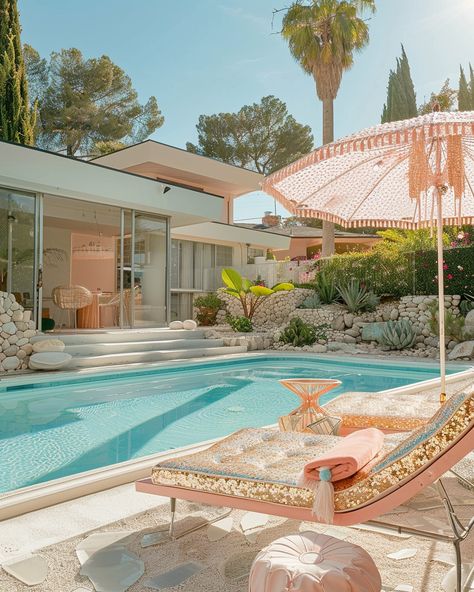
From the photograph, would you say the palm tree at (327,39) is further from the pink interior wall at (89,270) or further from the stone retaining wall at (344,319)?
the pink interior wall at (89,270)

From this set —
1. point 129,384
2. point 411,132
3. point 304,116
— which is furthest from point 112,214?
point 304,116

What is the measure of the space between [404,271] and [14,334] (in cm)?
1161

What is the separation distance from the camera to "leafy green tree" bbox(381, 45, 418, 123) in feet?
107

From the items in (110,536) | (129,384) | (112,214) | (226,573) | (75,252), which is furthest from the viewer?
(75,252)

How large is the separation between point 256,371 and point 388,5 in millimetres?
18879

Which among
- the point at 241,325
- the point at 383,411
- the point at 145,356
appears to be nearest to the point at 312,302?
the point at 241,325

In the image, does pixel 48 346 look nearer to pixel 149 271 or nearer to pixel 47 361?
pixel 47 361

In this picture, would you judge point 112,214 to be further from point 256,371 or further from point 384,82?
point 384,82

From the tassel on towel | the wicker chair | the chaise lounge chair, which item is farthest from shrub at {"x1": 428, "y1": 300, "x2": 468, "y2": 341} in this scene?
the tassel on towel

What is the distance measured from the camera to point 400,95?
3294 cm

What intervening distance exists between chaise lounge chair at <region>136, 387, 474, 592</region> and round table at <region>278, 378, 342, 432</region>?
1146mm

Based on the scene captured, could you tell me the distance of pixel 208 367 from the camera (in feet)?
38.4

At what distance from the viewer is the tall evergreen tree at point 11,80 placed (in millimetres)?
17359

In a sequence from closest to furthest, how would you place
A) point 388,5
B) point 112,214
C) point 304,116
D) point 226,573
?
point 226,573
point 112,214
point 388,5
point 304,116
